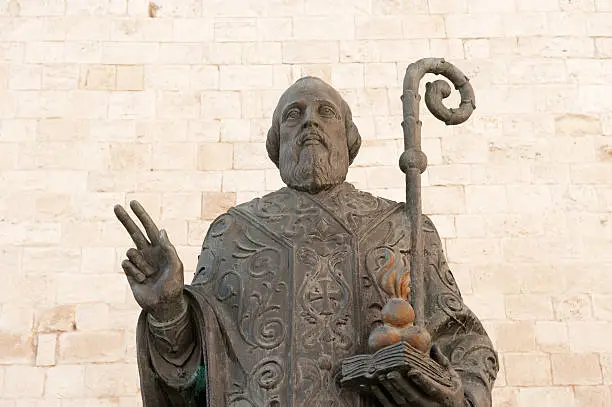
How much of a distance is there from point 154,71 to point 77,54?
50 cm

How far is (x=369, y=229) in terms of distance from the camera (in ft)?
11.9

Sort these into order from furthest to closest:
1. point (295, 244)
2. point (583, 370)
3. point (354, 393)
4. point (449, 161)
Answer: point (449, 161) < point (583, 370) < point (295, 244) < point (354, 393)

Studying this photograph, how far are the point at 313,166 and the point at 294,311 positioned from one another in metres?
0.52

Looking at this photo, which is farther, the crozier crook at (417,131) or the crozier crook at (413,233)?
the crozier crook at (417,131)

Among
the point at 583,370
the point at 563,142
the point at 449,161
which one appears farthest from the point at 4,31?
the point at 583,370

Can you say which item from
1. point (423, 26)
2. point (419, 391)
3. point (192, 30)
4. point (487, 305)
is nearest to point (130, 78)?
point (192, 30)

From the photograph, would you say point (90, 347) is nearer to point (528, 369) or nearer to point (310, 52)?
point (310, 52)

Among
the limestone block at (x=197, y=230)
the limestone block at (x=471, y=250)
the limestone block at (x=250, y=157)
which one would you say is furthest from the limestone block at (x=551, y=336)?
the limestone block at (x=197, y=230)

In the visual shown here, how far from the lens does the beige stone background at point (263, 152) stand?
6.87 meters

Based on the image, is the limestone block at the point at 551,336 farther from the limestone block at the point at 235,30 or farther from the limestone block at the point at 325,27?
the limestone block at the point at 235,30

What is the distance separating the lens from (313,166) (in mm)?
3693

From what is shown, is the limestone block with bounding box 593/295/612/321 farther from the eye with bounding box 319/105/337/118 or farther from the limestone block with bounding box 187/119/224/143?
the eye with bounding box 319/105/337/118

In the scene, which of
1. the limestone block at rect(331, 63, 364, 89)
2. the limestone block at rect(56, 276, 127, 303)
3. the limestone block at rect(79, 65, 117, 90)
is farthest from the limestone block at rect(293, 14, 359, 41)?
the limestone block at rect(56, 276, 127, 303)

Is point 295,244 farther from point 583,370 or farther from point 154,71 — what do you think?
point 154,71
